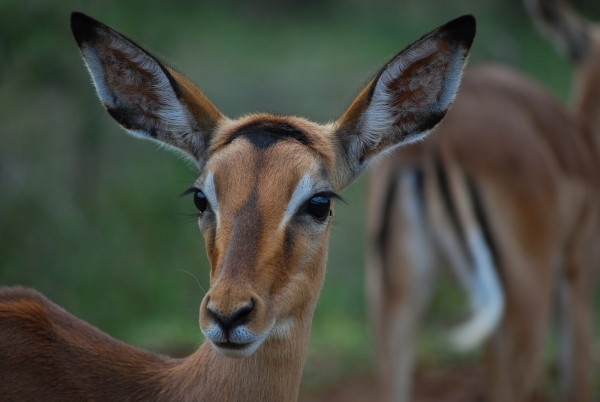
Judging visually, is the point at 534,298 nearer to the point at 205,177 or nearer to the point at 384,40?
the point at 205,177

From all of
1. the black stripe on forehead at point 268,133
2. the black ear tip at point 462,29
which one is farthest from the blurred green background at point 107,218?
the black ear tip at point 462,29

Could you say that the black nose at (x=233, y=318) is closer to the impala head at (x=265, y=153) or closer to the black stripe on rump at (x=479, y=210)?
the impala head at (x=265, y=153)

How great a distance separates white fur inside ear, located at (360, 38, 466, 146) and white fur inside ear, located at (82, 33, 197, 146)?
727 mm

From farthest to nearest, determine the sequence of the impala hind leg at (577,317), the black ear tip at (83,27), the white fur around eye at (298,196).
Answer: the impala hind leg at (577,317) → the black ear tip at (83,27) → the white fur around eye at (298,196)

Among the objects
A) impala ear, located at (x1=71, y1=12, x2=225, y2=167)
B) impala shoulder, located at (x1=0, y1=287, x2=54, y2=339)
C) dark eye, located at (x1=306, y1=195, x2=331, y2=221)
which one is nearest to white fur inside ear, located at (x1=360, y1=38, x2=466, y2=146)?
dark eye, located at (x1=306, y1=195, x2=331, y2=221)

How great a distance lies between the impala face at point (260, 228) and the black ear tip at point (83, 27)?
2.12 feet

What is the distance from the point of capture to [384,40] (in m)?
16.2

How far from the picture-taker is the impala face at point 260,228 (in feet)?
8.34

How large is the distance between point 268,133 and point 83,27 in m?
0.82

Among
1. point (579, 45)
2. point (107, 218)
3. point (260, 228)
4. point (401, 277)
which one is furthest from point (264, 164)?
point (579, 45)

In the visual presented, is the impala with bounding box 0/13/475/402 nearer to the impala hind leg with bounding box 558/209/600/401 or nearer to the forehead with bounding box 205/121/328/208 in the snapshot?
the forehead with bounding box 205/121/328/208

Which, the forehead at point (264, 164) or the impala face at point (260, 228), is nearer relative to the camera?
the impala face at point (260, 228)

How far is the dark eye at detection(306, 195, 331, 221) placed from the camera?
2904 millimetres

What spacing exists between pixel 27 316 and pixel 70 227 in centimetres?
401
